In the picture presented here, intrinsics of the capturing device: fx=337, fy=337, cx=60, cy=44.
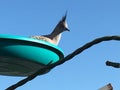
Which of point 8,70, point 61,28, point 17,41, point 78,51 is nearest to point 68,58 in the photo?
point 78,51

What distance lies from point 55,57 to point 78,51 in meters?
0.70

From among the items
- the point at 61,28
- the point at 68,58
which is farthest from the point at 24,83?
the point at 61,28

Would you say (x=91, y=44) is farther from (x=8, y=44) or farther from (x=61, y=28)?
(x=61, y=28)

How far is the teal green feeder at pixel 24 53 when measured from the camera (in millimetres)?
1648

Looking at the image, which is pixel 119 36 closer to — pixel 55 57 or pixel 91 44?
pixel 91 44

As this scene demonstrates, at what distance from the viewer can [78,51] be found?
107 centimetres

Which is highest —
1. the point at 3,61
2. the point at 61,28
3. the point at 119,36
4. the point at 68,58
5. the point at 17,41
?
the point at 119,36

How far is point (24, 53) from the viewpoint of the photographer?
5.45ft

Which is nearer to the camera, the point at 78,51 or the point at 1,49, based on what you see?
the point at 78,51

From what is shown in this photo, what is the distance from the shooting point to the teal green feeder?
5.41ft

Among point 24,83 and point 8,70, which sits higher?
point 24,83

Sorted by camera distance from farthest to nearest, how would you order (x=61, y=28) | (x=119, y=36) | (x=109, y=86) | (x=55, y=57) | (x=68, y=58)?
Result: (x=61, y=28), (x=55, y=57), (x=109, y=86), (x=68, y=58), (x=119, y=36)

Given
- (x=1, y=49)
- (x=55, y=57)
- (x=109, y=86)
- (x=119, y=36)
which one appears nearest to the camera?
(x=119, y=36)

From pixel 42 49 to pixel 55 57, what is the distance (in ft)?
0.28
